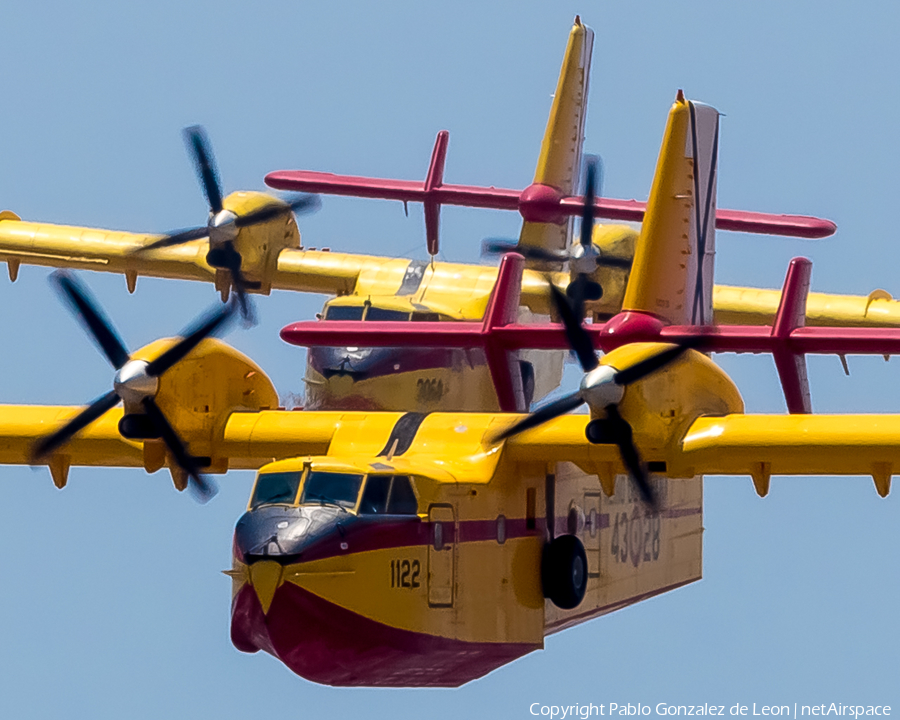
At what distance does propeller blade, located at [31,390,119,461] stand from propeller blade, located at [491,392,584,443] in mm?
5766

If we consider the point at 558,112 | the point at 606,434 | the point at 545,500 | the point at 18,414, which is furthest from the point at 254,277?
the point at 606,434

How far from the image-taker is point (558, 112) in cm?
4606

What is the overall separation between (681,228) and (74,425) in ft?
31.2

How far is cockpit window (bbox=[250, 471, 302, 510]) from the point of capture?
29.7 meters

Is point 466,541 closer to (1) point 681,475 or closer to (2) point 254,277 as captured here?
(1) point 681,475

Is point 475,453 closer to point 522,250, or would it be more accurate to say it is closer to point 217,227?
point 522,250

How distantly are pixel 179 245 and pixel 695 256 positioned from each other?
49.2 ft

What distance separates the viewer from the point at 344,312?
126 ft

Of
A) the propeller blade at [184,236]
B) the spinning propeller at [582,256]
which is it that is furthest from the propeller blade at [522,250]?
the propeller blade at [184,236]

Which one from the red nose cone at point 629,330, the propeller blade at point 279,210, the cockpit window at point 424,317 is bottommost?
the cockpit window at point 424,317

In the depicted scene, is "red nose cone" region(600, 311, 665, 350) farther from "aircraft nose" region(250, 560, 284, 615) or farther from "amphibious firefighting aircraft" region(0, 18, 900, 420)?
"aircraft nose" region(250, 560, 284, 615)

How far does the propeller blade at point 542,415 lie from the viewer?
102ft

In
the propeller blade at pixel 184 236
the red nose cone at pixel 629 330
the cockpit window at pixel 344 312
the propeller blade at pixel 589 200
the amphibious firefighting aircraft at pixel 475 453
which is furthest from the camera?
the propeller blade at pixel 184 236

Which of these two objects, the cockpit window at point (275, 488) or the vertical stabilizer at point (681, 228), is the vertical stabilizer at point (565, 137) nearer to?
the vertical stabilizer at point (681, 228)
